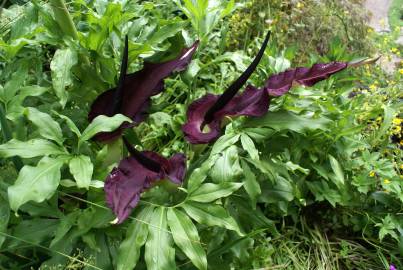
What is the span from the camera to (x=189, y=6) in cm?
108

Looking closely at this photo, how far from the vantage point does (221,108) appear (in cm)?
101

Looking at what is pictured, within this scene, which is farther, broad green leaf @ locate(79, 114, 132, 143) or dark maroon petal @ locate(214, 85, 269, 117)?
dark maroon petal @ locate(214, 85, 269, 117)

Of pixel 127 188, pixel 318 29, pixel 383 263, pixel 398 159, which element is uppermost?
pixel 127 188

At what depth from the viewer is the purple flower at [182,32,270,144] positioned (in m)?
0.96

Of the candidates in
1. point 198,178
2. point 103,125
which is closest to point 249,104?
point 198,178

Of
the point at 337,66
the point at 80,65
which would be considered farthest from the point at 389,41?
the point at 80,65

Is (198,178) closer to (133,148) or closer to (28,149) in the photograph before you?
(133,148)

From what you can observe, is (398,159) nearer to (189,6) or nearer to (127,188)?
(189,6)

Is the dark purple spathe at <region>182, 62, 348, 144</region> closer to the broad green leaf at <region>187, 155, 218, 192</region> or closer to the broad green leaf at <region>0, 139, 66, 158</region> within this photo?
the broad green leaf at <region>187, 155, 218, 192</region>

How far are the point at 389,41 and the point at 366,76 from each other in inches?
11.8

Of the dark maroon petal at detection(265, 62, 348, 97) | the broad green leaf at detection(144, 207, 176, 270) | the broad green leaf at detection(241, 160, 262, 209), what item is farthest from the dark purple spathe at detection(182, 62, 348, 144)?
the broad green leaf at detection(144, 207, 176, 270)

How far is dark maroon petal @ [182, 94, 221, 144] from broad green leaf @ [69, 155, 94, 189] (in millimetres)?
248

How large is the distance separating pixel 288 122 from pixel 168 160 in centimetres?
26

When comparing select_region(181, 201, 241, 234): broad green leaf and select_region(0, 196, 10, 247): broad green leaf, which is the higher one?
select_region(181, 201, 241, 234): broad green leaf
